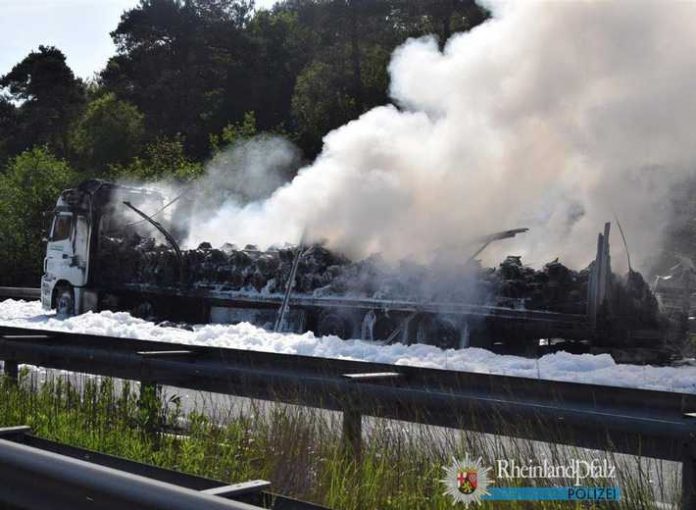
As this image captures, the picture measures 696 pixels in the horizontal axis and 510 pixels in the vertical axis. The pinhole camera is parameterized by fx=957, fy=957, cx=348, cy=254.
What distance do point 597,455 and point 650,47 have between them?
1429 centimetres

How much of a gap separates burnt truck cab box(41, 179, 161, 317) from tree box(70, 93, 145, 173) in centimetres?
3547

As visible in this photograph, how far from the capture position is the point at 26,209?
42.0m

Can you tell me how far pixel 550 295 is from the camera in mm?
14867

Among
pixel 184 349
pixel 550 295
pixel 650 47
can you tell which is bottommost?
pixel 184 349

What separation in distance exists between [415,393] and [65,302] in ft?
63.3

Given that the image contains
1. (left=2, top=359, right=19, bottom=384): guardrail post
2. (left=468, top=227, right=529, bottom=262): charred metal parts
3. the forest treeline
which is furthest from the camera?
the forest treeline

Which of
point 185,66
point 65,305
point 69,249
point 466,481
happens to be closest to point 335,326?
point 65,305

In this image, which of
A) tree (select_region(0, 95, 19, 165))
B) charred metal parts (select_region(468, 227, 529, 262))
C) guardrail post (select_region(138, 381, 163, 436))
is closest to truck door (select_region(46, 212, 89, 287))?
charred metal parts (select_region(468, 227, 529, 262))

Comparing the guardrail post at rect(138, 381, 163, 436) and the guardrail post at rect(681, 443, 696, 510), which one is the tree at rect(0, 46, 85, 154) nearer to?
the guardrail post at rect(138, 381, 163, 436)

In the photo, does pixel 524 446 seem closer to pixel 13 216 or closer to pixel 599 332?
pixel 599 332

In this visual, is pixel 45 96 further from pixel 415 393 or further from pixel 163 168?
pixel 415 393

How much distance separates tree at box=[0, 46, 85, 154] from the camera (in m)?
72.8

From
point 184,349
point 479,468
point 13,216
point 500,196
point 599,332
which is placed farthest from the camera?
point 13,216

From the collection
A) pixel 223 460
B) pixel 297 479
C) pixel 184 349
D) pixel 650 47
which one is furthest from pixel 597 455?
pixel 650 47
